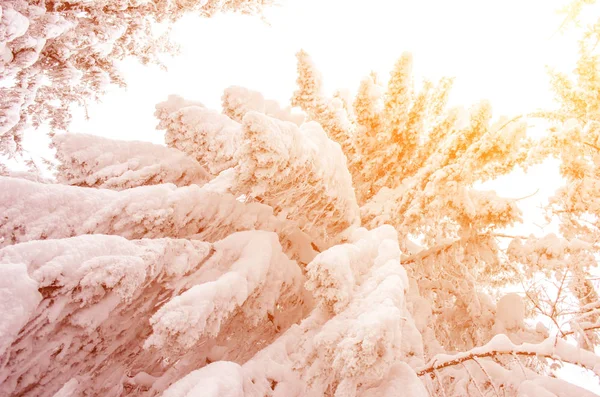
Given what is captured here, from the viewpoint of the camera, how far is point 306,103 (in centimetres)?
666

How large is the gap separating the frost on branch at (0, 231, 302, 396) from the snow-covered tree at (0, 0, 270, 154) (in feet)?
13.6

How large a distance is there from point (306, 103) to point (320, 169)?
3.50m

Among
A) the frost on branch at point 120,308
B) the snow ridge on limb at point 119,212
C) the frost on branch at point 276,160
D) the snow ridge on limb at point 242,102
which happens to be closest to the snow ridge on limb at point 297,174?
the frost on branch at point 276,160

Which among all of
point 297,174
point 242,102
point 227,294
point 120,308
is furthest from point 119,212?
point 242,102

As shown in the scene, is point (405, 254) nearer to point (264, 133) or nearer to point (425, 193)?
point (425, 193)

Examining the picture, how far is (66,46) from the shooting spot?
596 cm

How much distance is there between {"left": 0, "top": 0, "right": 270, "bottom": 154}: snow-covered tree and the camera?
15.6ft

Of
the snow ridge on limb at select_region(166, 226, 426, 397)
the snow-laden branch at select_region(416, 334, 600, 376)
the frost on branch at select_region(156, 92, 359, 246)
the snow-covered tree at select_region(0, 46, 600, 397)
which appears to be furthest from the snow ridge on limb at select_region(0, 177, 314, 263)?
the snow-laden branch at select_region(416, 334, 600, 376)

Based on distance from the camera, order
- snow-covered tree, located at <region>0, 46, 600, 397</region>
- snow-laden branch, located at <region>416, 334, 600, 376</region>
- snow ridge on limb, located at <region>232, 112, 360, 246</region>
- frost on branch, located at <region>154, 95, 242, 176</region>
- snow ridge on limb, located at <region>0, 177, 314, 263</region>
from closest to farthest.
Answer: snow-covered tree, located at <region>0, 46, 600, 397</region> < snow-laden branch, located at <region>416, 334, 600, 376</region> < snow ridge on limb, located at <region>0, 177, 314, 263</region> < snow ridge on limb, located at <region>232, 112, 360, 246</region> < frost on branch, located at <region>154, 95, 242, 176</region>

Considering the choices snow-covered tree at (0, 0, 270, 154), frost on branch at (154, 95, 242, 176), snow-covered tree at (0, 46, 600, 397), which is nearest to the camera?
snow-covered tree at (0, 46, 600, 397)

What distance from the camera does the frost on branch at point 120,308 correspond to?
1.89 m

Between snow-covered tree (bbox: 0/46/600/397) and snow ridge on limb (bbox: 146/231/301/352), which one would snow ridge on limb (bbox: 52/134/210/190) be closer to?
snow-covered tree (bbox: 0/46/600/397)

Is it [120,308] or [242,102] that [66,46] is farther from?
[120,308]

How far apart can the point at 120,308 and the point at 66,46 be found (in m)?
5.98
